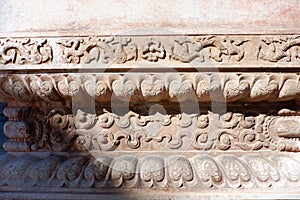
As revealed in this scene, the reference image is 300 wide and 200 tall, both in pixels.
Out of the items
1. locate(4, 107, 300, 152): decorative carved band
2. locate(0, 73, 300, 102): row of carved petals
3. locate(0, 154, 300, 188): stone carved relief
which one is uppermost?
locate(0, 73, 300, 102): row of carved petals

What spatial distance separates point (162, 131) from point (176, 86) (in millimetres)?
222

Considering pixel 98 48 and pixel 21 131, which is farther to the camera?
pixel 21 131

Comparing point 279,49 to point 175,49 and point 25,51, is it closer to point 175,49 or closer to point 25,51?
point 175,49

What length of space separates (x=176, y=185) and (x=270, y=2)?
71cm

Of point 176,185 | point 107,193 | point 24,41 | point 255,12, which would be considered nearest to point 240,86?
point 255,12

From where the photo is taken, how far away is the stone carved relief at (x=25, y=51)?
114 cm

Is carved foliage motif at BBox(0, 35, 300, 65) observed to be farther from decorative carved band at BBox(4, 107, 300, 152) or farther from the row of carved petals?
decorative carved band at BBox(4, 107, 300, 152)

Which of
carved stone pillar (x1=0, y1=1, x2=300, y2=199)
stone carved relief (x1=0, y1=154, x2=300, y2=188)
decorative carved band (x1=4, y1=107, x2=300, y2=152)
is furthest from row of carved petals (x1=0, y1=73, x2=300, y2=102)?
stone carved relief (x1=0, y1=154, x2=300, y2=188)

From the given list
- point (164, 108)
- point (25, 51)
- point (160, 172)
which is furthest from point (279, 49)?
point (25, 51)

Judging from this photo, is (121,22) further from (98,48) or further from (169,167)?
(169,167)

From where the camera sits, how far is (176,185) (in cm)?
114

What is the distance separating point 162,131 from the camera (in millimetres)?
1255

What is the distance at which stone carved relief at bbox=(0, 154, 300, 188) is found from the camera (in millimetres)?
1135

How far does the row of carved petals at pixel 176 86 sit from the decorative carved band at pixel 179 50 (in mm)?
47
